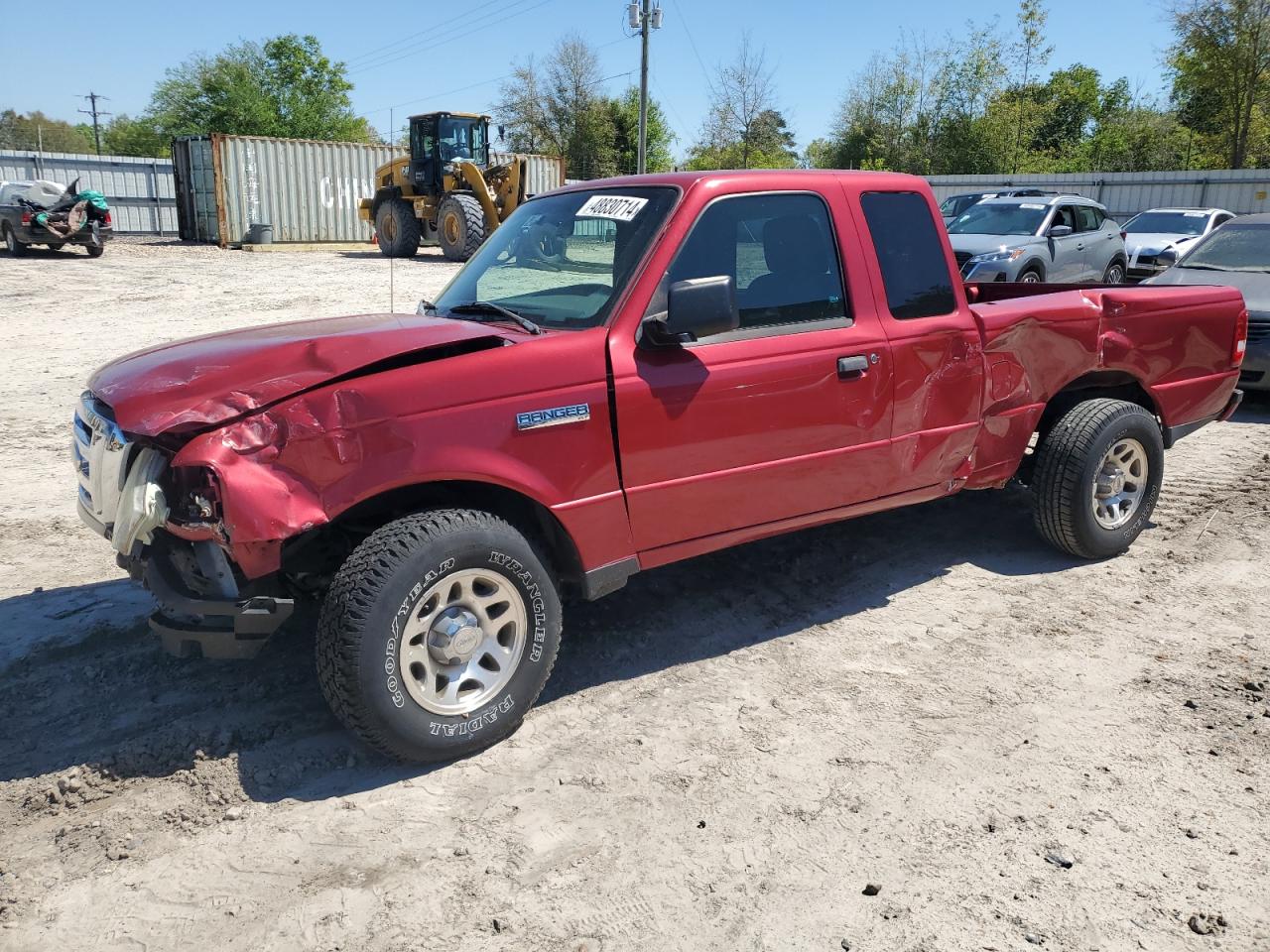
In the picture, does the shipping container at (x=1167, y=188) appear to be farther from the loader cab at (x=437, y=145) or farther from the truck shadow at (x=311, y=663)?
the truck shadow at (x=311, y=663)

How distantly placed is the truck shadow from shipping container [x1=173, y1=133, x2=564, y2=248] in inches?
1011

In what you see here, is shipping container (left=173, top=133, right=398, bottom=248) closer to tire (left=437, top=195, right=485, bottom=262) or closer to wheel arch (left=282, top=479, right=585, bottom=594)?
tire (left=437, top=195, right=485, bottom=262)

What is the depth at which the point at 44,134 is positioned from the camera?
9394 centimetres

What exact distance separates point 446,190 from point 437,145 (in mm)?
1356

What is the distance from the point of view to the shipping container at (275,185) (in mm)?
29016

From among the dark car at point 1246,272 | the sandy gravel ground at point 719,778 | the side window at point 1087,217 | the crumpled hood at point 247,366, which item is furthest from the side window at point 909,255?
the side window at point 1087,217

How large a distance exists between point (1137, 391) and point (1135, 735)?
265 centimetres

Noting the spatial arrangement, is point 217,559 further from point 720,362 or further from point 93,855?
point 720,362

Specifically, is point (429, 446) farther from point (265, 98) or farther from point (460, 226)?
point (265, 98)

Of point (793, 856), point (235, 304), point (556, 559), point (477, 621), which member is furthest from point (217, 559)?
point (235, 304)

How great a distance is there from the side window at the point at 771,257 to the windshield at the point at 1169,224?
1754 centimetres

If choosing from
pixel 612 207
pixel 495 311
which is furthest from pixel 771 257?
pixel 495 311

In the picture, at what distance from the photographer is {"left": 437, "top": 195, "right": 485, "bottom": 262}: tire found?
73.4 feet

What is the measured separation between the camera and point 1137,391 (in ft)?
18.6
